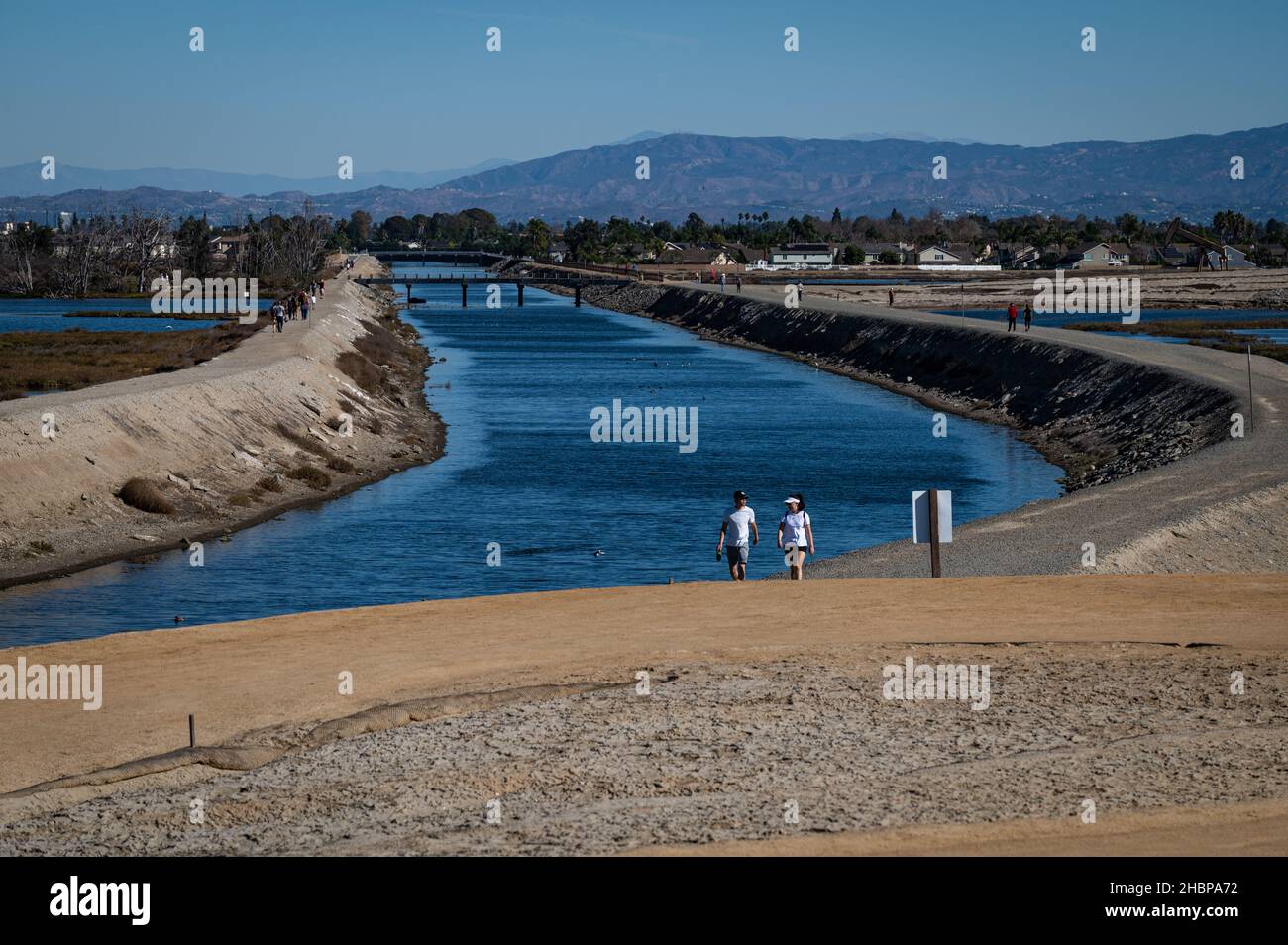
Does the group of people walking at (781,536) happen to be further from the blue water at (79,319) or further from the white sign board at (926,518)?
the blue water at (79,319)

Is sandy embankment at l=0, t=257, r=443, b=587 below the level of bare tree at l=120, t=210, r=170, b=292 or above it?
below

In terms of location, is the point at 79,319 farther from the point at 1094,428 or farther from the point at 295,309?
the point at 1094,428

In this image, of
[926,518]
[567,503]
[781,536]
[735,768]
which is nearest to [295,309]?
[567,503]

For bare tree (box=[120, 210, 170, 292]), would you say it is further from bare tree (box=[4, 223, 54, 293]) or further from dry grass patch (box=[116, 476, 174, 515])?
dry grass patch (box=[116, 476, 174, 515])

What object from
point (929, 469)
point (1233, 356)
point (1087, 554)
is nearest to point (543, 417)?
point (929, 469)

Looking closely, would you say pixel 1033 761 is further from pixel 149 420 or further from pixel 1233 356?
pixel 1233 356

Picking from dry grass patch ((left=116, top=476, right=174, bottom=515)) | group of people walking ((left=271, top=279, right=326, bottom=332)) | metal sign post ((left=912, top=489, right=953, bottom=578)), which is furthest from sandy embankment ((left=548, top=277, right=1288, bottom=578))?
group of people walking ((left=271, top=279, right=326, bottom=332))

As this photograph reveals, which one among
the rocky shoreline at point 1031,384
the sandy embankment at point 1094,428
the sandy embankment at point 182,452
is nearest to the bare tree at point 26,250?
the rocky shoreline at point 1031,384
